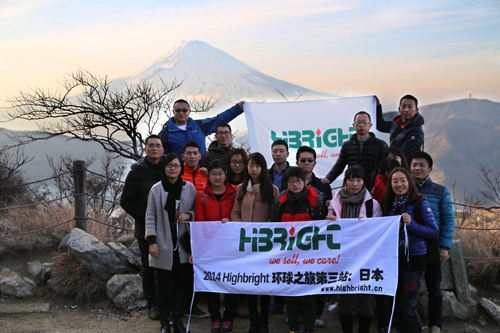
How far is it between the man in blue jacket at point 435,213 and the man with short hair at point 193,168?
240 cm

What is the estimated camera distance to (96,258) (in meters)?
6.54

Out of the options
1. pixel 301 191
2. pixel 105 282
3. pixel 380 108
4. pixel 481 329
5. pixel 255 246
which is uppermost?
pixel 380 108

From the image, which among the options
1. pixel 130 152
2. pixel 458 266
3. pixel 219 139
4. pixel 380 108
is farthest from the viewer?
pixel 130 152

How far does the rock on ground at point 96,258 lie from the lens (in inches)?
256

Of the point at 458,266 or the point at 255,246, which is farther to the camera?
the point at 458,266

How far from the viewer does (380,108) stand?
279 inches

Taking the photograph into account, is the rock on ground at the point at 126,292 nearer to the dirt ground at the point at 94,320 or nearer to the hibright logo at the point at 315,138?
the dirt ground at the point at 94,320

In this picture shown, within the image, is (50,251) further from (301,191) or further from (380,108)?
(380,108)

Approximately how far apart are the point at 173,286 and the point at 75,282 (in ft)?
7.86

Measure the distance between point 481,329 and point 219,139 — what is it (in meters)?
4.31

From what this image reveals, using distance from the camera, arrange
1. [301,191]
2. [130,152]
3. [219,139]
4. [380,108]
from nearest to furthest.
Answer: [301,191] → [219,139] → [380,108] → [130,152]

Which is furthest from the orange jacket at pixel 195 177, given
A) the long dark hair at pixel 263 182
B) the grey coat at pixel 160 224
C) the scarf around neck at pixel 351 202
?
the scarf around neck at pixel 351 202

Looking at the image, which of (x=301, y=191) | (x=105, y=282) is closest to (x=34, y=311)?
(x=105, y=282)

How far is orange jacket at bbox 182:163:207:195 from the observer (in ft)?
16.8
